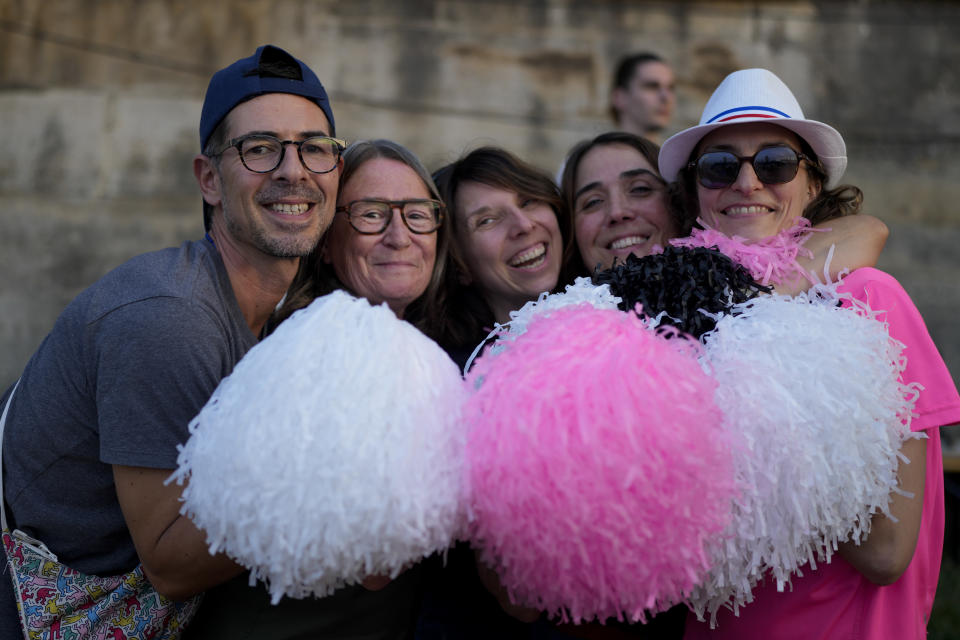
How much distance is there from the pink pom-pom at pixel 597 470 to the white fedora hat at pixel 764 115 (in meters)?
1.04

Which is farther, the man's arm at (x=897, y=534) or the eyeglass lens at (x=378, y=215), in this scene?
the eyeglass lens at (x=378, y=215)

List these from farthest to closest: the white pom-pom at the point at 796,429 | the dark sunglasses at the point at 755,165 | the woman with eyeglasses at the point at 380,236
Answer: the woman with eyeglasses at the point at 380,236
the dark sunglasses at the point at 755,165
the white pom-pom at the point at 796,429

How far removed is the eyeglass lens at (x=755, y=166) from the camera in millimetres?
1985

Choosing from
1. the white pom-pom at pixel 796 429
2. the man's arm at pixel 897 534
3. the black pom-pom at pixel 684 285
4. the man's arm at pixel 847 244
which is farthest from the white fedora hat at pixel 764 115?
the man's arm at pixel 897 534

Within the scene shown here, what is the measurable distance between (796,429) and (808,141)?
43.1 inches

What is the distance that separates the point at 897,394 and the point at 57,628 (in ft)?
6.26

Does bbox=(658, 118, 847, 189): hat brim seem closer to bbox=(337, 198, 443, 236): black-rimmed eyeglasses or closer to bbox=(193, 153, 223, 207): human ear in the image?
bbox=(337, 198, 443, 236): black-rimmed eyeglasses

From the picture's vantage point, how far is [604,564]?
47.9 inches

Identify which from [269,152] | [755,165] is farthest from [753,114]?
[269,152]

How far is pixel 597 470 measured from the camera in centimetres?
117

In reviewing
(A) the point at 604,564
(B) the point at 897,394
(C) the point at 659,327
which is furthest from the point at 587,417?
(B) the point at 897,394

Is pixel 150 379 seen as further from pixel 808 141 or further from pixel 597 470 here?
pixel 808 141

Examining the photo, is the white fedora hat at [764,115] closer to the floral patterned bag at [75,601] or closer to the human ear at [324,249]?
the human ear at [324,249]

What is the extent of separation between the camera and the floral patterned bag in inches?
67.2
